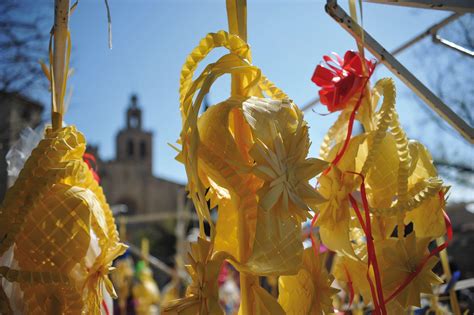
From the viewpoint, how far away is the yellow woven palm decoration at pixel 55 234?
592 millimetres

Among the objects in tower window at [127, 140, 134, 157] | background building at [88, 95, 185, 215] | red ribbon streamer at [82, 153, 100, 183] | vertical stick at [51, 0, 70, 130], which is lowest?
red ribbon streamer at [82, 153, 100, 183]

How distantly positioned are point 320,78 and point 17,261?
0.53 metres

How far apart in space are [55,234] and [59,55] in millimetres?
254

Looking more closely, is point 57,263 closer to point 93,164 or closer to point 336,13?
point 93,164

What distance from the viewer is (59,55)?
26.8 inches

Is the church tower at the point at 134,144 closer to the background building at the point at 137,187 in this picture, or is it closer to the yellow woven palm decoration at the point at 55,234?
the background building at the point at 137,187

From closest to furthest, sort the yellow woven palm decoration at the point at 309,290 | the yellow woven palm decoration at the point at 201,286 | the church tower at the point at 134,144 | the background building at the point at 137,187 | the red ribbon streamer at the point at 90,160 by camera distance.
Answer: the yellow woven palm decoration at the point at 201,286 < the yellow woven palm decoration at the point at 309,290 < the red ribbon streamer at the point at 90,160 < the background building at the point at 137,187 < the church tower at the point at 134,144

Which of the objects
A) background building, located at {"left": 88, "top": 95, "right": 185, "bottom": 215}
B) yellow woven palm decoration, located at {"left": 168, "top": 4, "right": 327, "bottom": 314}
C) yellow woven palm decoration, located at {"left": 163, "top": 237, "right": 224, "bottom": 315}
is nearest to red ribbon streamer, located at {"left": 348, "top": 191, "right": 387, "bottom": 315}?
yellow woven palm decoration, located at {"left": 168, "top": 4, "right": 327, "bottom": 314}

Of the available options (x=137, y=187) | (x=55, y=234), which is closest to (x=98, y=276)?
(x=55, y=234)

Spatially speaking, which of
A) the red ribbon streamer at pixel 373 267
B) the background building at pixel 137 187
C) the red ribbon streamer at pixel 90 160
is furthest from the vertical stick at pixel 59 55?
the background building at pixel 137 187

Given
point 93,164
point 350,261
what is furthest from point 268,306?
point 93,164

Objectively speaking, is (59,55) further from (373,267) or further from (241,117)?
(373,267)

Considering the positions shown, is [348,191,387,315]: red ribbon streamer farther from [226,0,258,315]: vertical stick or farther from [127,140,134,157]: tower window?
[127,140,134,157]: tower window

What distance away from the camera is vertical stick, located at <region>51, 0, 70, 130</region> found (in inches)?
26.6
